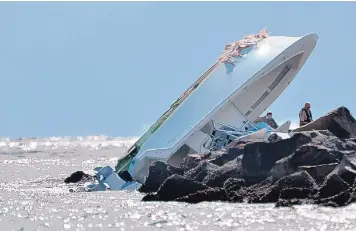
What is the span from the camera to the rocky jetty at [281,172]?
59.2 feet

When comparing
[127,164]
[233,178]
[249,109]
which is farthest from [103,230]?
[249,109]

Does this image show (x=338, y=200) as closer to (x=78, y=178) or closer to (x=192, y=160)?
(x=192, y=160)

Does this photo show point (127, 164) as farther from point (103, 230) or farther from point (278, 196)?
point (103, 230)

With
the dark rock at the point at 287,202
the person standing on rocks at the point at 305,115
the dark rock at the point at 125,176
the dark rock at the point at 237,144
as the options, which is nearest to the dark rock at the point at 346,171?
the dark rock at the point at 287,202

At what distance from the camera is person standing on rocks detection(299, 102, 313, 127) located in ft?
83.6

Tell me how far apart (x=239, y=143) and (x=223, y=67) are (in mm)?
2994

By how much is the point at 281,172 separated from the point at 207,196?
6.20ft

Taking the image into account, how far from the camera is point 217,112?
25.1 metres

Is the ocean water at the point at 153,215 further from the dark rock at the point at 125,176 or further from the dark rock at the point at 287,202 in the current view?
the dark rock at the point at 125,176

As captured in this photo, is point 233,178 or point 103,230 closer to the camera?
point 103,230

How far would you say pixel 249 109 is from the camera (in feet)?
88.3

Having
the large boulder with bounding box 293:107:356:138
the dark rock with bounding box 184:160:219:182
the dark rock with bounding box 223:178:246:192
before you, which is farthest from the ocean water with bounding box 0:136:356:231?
the large boulder with bounding box 293:107:356:138

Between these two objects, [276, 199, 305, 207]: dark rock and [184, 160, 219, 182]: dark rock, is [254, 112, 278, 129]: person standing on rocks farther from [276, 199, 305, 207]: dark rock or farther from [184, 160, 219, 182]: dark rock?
[276, 199, 305, 207]: dark rock

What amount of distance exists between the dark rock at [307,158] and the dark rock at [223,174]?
1.68m
